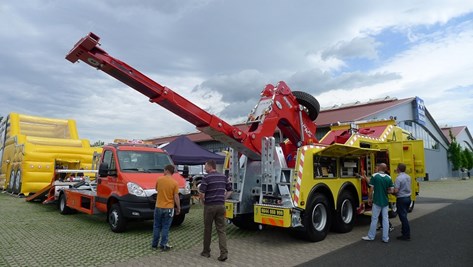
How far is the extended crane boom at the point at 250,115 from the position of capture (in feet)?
20.6

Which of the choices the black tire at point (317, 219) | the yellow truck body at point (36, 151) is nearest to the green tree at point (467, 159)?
the yellow truck body at point (36, 151)

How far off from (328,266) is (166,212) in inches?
120

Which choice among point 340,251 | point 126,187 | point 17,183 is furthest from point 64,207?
point 340,251

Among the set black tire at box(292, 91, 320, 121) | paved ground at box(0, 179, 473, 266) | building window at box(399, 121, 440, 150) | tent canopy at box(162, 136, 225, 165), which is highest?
building window at box(399, 121, 440, 150)

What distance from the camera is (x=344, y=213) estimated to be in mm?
8914

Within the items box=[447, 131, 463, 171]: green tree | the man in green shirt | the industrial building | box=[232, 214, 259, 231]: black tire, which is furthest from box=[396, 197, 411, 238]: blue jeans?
box=[447, 131, 463, 171]: green tree

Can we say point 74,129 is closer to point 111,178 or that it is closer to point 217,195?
point 111,178

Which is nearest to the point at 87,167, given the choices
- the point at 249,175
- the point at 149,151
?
the point at 149,151

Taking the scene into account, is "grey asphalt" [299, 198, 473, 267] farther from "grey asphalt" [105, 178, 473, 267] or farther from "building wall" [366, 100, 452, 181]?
"building wall" [366, 100, 452, 181]

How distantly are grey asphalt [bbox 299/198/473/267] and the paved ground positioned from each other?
0.30 m

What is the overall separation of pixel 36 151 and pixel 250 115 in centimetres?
1222

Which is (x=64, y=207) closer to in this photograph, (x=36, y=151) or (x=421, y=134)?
(x=36, y=151)

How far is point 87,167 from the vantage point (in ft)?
56.0

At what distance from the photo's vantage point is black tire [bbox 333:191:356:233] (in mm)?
8461
